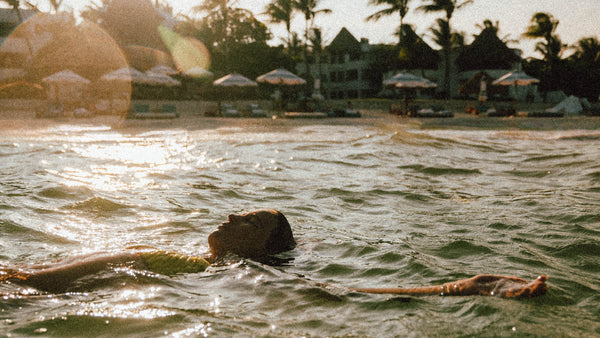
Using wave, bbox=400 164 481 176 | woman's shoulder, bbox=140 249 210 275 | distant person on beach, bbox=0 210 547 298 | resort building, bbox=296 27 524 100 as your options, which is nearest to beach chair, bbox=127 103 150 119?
wave, bbox=400 164 481 176

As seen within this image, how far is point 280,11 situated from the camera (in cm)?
4412

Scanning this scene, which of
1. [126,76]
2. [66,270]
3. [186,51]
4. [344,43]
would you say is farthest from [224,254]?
[344,43]

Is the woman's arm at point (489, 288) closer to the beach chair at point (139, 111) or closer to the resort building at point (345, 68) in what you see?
the beach chair at point (139, 111)

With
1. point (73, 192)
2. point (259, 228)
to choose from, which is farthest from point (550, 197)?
point (73, 192)

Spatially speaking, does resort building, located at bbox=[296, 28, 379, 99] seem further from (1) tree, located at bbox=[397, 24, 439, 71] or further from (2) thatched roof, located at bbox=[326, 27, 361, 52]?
(1) tree, located at bbox=[397, 24, 439, 71]

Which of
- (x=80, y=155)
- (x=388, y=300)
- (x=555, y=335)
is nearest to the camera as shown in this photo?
→ (x=555, y=335)

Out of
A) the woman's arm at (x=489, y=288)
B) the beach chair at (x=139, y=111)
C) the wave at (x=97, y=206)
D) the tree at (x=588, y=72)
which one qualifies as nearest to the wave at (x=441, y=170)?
the wave at (x=97, y=206)

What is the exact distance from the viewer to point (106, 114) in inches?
1105

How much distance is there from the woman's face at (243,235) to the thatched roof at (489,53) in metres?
44.9

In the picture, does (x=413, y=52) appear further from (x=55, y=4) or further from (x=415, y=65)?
(x=55, y=4)

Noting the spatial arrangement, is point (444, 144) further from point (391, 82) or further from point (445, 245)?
point (391, 82)

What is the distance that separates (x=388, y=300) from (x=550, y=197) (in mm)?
4946

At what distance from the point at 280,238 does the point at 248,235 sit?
35cm

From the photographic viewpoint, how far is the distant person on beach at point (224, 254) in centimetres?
286
